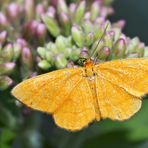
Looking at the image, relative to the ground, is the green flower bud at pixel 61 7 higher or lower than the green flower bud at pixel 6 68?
higher

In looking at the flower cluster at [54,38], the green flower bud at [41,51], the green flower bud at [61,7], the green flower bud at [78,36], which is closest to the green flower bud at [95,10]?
the flower cluster at [54,38]

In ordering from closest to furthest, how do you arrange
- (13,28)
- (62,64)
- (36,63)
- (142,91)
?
1. (142,91)
2. (62,64)
3. (36,63)
4. (13,28)

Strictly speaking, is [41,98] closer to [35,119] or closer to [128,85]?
[128,85]

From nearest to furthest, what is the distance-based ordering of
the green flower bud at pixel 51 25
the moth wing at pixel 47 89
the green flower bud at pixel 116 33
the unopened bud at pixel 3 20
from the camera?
the moth wing at pixel 47 89, the green flower bud at pixel 116 33, the green flower bud at pixel 51 25, the unopened bud at pixel 3 20

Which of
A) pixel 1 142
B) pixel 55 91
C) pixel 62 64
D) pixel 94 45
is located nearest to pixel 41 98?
pixel 55 91

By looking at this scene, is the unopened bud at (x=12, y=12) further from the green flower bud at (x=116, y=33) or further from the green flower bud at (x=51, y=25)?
the green flower bud at (x=116, y=33)

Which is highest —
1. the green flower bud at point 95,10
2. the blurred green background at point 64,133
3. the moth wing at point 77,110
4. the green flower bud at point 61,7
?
the green flower bud at point 61,7

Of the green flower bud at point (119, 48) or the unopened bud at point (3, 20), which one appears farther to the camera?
the unopened bud at point (3, 20)
